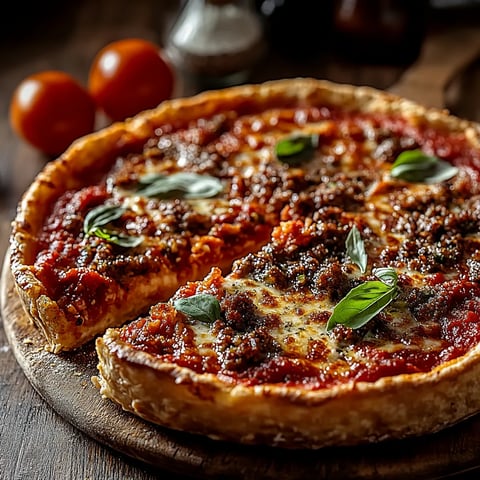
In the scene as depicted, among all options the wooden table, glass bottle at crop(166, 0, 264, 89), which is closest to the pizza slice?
the wooden table

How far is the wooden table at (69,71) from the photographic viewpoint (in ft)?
13.6

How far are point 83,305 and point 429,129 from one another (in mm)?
2456

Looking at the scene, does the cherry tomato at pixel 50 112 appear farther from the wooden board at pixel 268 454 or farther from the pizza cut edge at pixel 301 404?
the pizza cut edge at pixel 301 404

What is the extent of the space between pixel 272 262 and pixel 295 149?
1.08 m

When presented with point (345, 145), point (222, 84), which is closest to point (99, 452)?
point (345, 145)

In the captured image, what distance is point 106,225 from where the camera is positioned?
4.94 metres

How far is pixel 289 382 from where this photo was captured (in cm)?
391

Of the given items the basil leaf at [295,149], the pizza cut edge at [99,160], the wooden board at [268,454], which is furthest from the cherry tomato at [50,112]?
the wooden board at [268,454]

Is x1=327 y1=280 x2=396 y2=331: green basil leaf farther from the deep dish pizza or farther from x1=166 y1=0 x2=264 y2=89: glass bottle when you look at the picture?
x1=166 y1=0 x2=264 y2=89: glass bottle

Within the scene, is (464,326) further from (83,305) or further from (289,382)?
(83,305)

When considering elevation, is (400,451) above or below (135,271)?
below

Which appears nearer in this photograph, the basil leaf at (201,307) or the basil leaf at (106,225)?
the basil leaf at (201,307)

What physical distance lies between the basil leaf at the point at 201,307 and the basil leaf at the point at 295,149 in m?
1.44

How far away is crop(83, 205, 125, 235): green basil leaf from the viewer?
4.88m
